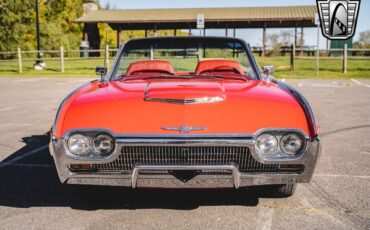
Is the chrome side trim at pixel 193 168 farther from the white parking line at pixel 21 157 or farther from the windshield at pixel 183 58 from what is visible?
the white parking line at pixel 21 157

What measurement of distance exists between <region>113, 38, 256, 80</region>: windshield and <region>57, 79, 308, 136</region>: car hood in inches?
36.7

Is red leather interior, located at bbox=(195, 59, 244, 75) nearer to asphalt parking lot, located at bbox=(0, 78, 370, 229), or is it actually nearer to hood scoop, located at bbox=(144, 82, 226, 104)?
hood scoop, located at bbox=(144, 82, 226, 104)

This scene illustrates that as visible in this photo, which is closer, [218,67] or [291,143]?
[291,143]

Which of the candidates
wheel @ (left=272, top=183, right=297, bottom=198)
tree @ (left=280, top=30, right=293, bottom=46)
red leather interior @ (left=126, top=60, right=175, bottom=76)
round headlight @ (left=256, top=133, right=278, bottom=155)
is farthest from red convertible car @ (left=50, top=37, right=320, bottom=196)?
tree @ (left=280, top=30, right=293, bottom=46)

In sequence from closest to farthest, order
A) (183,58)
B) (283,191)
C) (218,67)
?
(283,191)
(218,67)
(183,58)

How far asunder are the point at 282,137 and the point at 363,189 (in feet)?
4.60

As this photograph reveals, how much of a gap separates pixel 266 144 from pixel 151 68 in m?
1.76

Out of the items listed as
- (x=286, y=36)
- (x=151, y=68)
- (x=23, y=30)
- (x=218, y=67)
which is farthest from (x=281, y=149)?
(x=23, y=30)

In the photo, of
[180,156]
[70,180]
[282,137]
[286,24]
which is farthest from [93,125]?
[286,24]

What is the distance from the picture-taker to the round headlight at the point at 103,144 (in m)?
2.84

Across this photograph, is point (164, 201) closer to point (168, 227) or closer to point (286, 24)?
point (168, 227)

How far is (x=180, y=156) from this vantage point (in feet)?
9.08

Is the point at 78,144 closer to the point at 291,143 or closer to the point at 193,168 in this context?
the point at 193,168

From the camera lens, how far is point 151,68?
4203 mm
